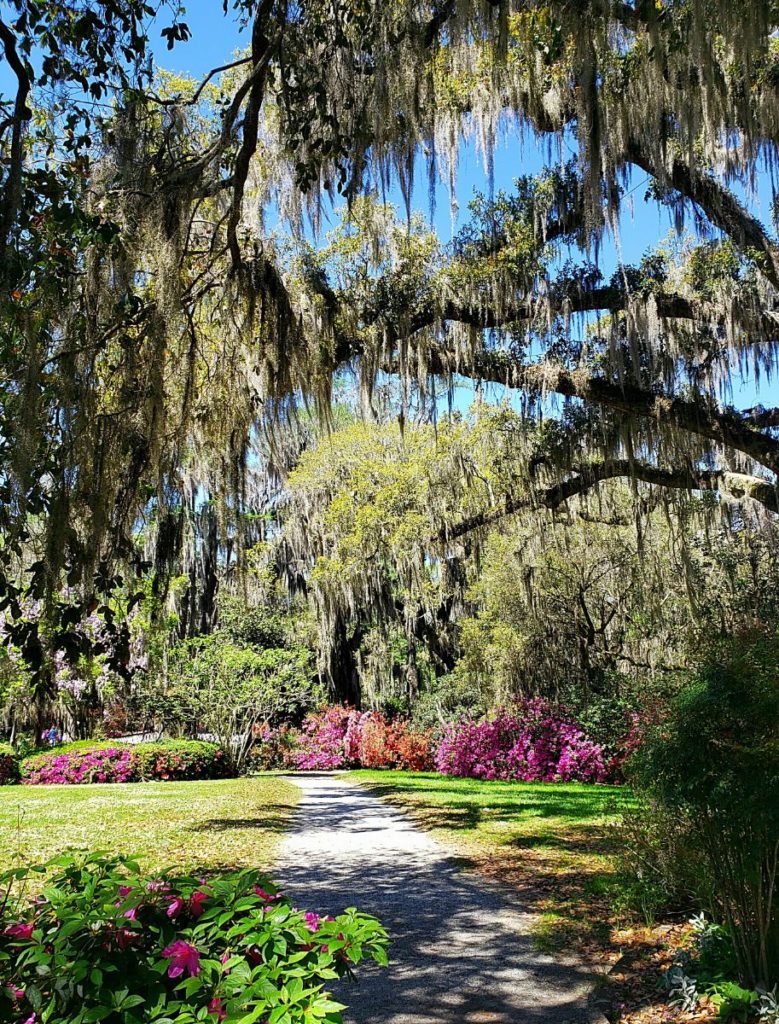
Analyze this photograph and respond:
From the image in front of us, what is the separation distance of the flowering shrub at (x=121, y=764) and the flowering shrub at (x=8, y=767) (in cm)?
23

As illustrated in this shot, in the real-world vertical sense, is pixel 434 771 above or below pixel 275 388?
below

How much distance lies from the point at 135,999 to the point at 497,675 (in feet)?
44.8

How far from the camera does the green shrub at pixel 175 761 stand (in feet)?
49.8

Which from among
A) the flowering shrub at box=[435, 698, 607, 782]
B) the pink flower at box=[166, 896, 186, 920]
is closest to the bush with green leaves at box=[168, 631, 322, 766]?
the flowering shrub at box=[435, 698, 607, 782]

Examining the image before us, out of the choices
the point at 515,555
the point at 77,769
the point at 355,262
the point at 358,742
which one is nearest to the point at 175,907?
the point at 355,262

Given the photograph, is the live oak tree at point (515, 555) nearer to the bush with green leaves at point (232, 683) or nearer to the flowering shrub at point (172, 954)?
the bush with green leaves at point (232, 683)

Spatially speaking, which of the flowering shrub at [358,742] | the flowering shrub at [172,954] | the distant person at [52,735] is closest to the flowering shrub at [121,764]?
the flowering shrub at [358,742]

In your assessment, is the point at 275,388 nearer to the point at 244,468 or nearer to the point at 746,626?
the point at 244,468

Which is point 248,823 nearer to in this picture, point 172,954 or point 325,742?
point 172,954

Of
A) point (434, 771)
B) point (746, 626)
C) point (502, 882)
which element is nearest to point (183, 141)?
point (746, 626)

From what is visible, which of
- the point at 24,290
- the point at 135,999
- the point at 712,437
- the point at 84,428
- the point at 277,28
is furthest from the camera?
the point at 712,437

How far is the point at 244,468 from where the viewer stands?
635cm

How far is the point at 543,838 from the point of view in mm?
7129

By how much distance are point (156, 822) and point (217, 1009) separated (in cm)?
748
